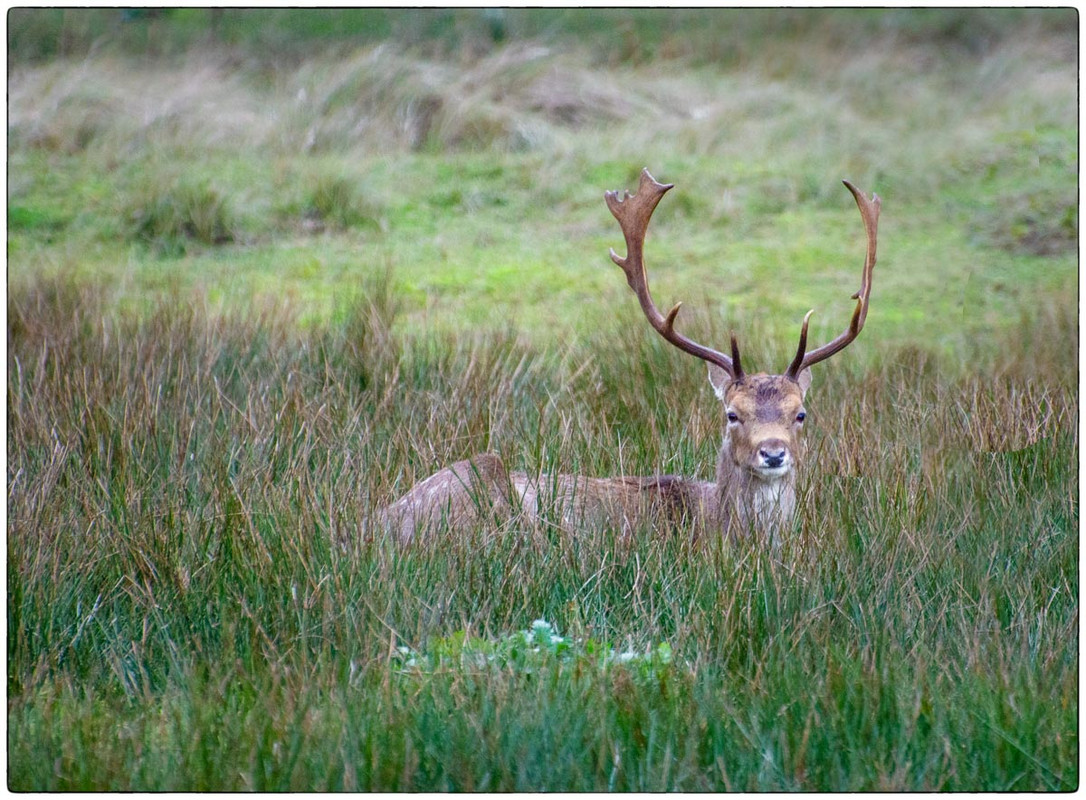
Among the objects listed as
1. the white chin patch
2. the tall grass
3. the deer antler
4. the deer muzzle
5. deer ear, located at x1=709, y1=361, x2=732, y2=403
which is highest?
the deer antler

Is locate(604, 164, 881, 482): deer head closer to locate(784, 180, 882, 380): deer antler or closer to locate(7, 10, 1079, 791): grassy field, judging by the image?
locate(784, 180, 882, 380): deer antler

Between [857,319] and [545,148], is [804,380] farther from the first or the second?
[545,148]

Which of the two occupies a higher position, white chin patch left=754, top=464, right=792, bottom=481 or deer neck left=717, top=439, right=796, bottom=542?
white chin patch left=754, top=464, right=792, bottom=481

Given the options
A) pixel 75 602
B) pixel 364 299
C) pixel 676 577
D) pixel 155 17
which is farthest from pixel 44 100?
pixel 676 577

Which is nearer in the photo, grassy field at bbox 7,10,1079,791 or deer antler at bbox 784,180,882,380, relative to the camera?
grassy field at bbox 7,10,1079,791

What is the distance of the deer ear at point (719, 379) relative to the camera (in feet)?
13.9

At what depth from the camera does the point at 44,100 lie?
8.88 m

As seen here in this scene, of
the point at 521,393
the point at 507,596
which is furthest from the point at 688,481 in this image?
the point at 521,393

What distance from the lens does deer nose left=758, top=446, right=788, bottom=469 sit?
396cm

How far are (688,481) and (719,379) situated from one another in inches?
13.8

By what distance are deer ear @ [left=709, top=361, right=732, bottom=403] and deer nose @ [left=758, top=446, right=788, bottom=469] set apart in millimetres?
337

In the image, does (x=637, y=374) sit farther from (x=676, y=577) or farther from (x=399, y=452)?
(x=676, y=577)

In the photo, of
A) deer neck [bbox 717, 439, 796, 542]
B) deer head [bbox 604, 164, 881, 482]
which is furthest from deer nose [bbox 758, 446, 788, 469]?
deer neck [bbox 717, 439, 796, 542]

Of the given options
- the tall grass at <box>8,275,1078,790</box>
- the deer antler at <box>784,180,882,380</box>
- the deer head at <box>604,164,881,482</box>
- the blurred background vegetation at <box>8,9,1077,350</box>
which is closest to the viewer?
the tall grass at <box>8,275,1078,790</box>
